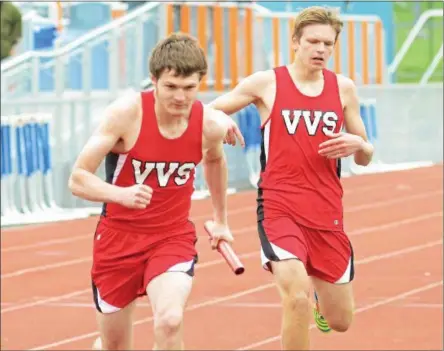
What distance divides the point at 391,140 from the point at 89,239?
10.0m

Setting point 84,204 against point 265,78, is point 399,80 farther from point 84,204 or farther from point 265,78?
point 265,78

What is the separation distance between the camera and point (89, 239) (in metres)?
14.3

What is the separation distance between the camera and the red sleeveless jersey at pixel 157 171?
19.8ft

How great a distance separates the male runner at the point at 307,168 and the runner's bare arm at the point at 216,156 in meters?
0.47

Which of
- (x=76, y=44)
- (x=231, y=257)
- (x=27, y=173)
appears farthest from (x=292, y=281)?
(x=76, y=44)

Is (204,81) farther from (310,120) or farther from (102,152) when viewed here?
(102,152)

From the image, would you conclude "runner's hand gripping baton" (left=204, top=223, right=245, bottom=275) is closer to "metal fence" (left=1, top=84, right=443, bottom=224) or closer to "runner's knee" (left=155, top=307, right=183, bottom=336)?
"runner's knee" (left=155, top=307, right=183, bottom=336)

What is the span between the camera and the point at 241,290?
1095 centimetres

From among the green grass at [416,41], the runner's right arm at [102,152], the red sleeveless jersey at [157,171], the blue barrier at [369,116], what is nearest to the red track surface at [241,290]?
the red sleeveless jersey at [157,171]

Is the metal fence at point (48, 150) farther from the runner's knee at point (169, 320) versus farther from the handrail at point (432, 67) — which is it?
the runner's knee at point (169, 320)

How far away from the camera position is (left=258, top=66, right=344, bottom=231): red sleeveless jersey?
6863mm

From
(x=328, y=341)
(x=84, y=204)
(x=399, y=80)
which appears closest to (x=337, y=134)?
(x=328, y=341)

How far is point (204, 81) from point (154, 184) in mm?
13238

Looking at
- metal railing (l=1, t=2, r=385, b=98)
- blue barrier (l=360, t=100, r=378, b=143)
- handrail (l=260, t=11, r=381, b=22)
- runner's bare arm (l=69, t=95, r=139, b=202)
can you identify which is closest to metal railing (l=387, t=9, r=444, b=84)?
handrail (l=260, t=11, r=381, b=22)
